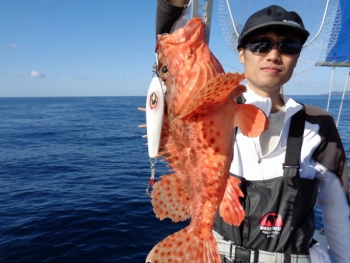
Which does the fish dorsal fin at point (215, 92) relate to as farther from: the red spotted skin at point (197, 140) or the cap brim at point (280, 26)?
the cap brim at point (280, 26)

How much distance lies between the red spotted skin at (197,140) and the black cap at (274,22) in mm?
881

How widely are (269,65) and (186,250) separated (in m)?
2.04

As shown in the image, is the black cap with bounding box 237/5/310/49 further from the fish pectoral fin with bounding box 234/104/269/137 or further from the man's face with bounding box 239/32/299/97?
the fish pectoral fin with bounding box 234/104/269/137

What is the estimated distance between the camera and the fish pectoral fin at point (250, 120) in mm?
2105

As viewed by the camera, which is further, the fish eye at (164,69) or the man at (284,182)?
the man at (284,182)

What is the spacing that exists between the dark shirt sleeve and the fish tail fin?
199 centimetres

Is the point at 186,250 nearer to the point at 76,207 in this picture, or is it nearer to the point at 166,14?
the point at 166,14

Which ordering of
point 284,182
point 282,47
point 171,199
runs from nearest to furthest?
point 171,199, point 282,47, point 284,182

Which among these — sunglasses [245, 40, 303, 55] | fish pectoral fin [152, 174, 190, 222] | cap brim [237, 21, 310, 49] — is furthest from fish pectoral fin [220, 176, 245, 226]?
cap brim [237, 21, 310, 49]

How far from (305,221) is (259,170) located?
0.85 m

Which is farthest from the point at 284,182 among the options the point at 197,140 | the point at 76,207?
the point at 76,207

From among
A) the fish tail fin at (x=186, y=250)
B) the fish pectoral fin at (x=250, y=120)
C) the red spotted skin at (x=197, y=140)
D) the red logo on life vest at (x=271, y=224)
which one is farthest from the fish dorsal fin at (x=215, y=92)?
the red logo on life vest at (x=271, y=224)

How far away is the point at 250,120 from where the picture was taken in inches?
84.7

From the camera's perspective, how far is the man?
321 centimetres
